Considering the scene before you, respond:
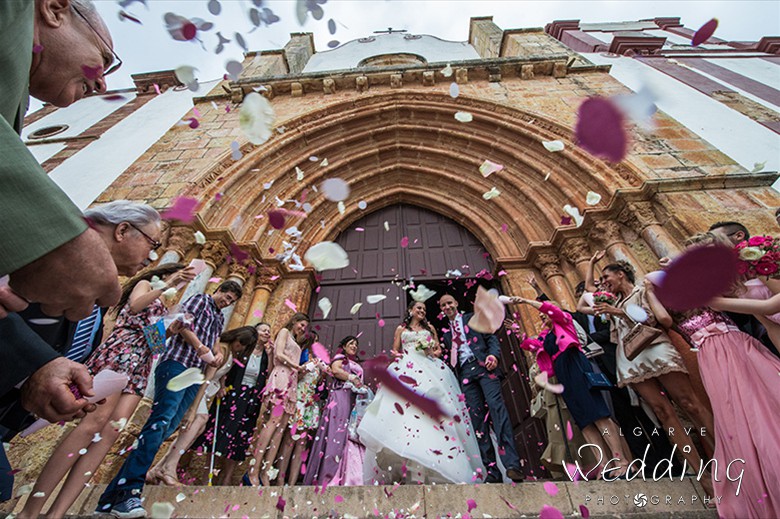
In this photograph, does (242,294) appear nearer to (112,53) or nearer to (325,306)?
(325,306)

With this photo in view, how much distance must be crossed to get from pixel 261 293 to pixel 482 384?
3.23 meters

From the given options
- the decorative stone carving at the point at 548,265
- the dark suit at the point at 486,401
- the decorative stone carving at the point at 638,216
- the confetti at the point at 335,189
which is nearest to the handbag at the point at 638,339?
the dark suit at the point at 486,401

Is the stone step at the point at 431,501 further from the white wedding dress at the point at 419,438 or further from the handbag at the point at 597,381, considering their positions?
the handbag at the point at 597,381

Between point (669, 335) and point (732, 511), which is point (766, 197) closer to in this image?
point (669, 335)

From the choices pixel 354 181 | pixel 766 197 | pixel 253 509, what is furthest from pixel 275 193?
pixel 766 197

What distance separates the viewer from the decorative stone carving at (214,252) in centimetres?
516

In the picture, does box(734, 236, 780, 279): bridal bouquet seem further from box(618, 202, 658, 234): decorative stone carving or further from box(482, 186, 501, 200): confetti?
box(482, 186, 501, 200): confetti

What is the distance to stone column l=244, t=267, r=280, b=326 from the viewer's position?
17.0 feet

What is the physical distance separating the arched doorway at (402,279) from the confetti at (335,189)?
610 mm

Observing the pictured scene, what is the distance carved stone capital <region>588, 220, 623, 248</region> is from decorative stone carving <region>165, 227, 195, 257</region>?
213 inches

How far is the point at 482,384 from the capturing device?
12.8 ft

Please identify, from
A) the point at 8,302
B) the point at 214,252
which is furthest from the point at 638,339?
the point at 214,252

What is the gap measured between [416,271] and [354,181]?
232 centimetres

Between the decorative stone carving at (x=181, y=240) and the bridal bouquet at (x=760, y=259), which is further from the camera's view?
the decorative stone carving at (x=181, y=240)
